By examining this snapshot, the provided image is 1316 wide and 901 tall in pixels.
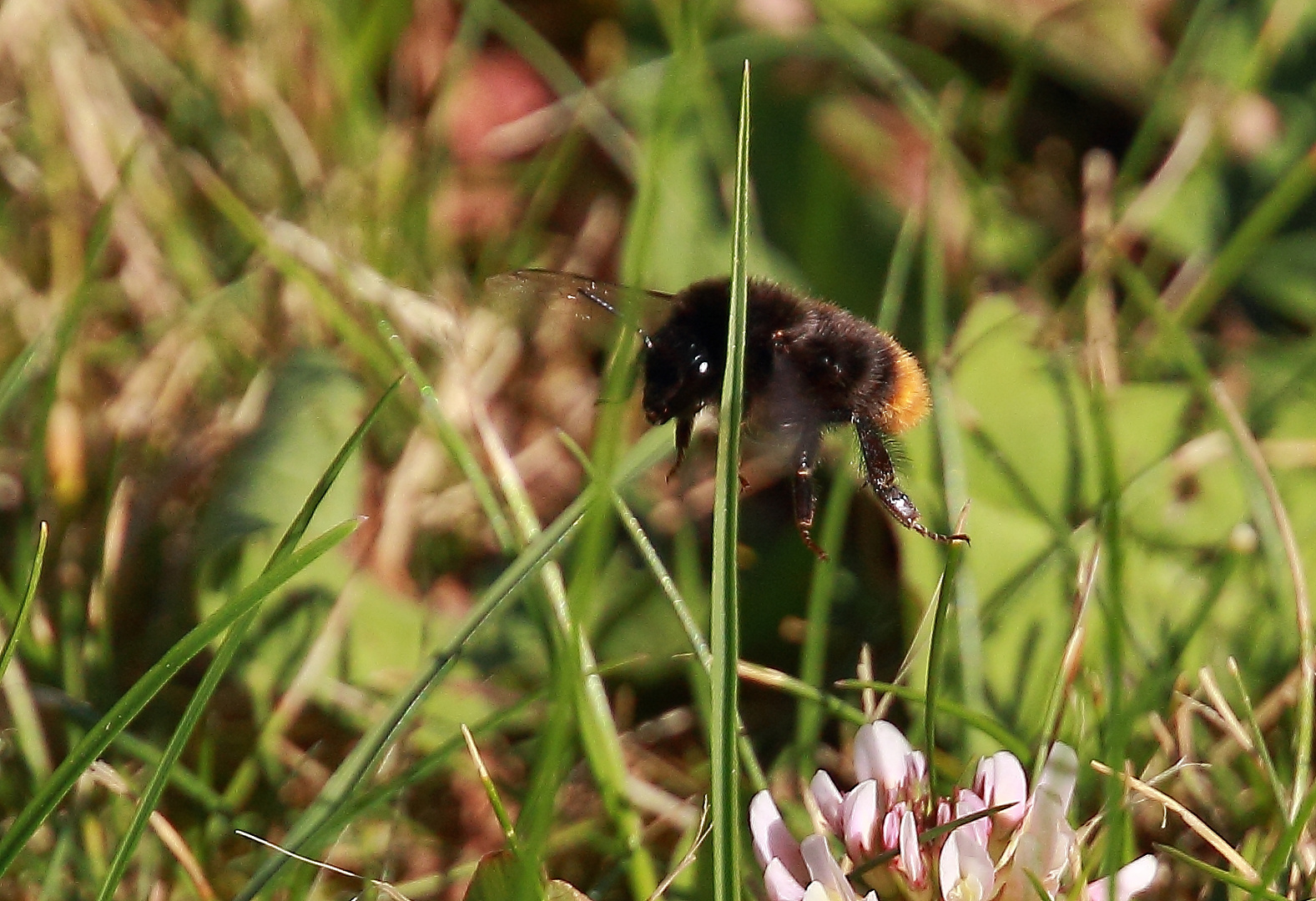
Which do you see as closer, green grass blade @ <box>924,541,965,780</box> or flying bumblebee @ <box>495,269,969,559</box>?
green grass blade @ <box>924,541,965,780</box>

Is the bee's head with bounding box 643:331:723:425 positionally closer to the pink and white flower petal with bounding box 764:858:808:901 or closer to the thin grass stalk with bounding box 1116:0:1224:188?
the pink and white flower petal with bounding box 764:858:808:901

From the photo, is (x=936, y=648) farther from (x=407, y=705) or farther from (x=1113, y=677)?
(x=407, y=705)

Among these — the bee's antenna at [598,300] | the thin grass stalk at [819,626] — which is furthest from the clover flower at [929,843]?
the bee's antenna at [598,300]

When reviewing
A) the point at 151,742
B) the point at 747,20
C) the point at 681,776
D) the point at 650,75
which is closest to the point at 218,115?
the point at 650,75

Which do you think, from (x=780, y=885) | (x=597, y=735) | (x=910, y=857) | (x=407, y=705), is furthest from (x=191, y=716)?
(x=910, y=857)

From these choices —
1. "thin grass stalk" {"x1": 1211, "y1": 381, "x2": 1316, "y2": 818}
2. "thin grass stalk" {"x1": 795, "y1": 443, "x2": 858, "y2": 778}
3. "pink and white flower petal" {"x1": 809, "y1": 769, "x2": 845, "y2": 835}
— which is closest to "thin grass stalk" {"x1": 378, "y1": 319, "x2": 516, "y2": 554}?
"thin grass stalk" {"x1": 795, "y1": 443, "x2": 858, "y2": 778}

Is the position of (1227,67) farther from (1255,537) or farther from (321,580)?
(321,580)
